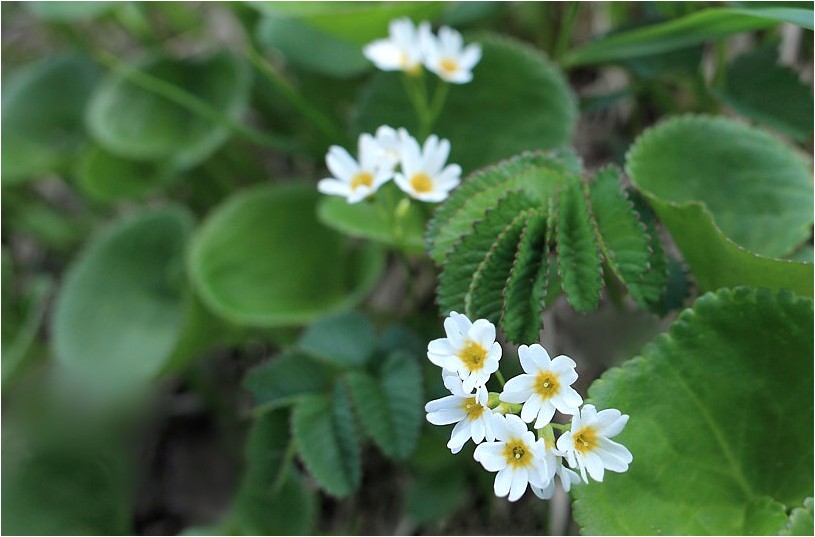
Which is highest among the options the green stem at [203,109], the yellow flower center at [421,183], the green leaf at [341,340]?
the yellow flower center at [421,183]

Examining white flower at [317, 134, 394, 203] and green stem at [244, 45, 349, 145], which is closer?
white flower at [317, 134, 394, 203]

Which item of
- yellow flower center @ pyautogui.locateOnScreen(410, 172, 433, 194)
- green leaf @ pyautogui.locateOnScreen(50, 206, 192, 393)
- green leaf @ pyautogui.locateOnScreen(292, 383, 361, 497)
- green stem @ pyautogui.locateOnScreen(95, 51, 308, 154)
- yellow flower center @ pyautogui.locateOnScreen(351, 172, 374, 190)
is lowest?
green leaf @ pyautogui.locateOnScreen(50, 206, 192, 393)

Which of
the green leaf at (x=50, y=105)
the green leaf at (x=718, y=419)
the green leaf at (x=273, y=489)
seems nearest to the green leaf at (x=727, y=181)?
the green leaf at (x=718, y=419)

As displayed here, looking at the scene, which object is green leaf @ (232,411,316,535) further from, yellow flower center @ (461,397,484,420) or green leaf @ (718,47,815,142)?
green leaf @ (718,47,815,142)

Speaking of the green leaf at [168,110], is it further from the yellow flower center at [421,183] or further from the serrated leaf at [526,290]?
the serrated leaf at [526,290]

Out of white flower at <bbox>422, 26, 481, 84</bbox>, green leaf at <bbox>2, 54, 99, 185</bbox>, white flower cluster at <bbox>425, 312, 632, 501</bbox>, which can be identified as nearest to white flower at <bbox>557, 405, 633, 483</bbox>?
white flower cluster at <bbox>425, 312, 632, 501</bbox>

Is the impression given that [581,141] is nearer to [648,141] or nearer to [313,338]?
[648,141]

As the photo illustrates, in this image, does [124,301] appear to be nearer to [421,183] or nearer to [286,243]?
[286,243]
